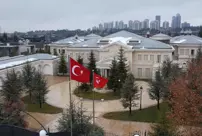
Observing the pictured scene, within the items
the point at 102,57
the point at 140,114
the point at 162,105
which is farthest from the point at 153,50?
the point at 140,114

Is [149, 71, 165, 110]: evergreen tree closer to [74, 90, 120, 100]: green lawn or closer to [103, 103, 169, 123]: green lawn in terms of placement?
[103, 103, 169, 123]: green lawn

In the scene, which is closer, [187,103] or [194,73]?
[187,103]

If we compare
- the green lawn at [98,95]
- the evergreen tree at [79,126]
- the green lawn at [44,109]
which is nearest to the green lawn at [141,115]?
the green lawn at [44,109]

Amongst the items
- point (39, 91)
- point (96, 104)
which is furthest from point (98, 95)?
point (39, 91)

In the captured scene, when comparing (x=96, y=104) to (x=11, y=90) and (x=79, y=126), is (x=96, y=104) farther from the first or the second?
(x=79, y=126)

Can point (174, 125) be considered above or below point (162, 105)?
above

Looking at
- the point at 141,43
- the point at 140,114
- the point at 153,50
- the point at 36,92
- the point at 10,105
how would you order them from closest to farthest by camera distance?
the point at 10,105 < the point at 140,114 < the point at 36,92 < the point at 153,50 < the point at 141,43

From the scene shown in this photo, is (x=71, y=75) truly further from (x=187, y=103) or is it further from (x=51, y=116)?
(x=51, y=116)

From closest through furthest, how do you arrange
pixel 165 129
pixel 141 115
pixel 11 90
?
pixel 165 129, pixel 11 90, pixel 141 115

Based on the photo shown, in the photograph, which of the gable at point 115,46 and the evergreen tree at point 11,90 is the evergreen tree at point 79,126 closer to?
the evergreen tree at point 11,90

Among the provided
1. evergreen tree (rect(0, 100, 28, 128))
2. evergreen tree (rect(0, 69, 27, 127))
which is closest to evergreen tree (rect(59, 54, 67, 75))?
evergreen tree (rect(0, 69, 27, 127))

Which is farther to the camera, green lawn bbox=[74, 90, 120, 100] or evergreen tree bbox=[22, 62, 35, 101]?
green lawn bbox=[74, 90, 120, 100]
